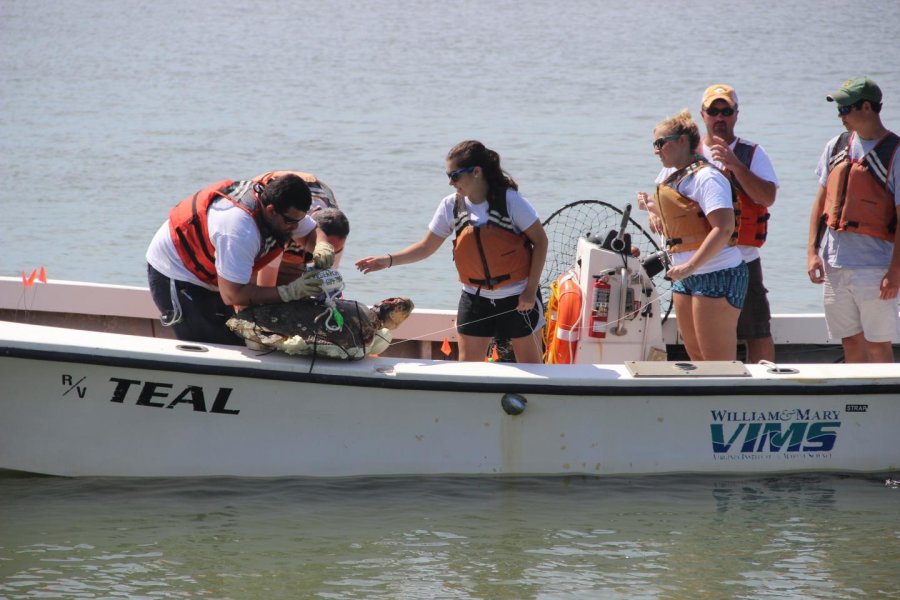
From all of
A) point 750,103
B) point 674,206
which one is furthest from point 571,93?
point 674,206

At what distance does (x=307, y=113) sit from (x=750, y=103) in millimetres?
7378

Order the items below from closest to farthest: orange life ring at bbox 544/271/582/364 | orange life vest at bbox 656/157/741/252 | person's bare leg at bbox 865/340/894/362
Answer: orange life vest at bbox 656/157/741/252, person's bare leg at bbox 865/340/894/362, orange life ring at bbox 544/271/582/364

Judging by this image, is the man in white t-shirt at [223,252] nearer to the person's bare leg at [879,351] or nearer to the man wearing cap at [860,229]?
the man wearing cap at [860,229]

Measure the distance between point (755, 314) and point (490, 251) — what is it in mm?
1464

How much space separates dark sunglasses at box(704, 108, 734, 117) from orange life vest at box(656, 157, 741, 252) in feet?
1.10

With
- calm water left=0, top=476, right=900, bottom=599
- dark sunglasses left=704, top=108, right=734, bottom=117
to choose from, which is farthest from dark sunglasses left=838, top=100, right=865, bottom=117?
calm water left=0, top=476, right=900, bottom=599

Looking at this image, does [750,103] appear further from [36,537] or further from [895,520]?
[36,537]

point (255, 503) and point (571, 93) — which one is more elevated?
point (571, 93)

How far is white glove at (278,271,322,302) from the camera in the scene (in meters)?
4.96

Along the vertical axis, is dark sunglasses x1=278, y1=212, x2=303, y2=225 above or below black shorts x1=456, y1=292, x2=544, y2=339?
above

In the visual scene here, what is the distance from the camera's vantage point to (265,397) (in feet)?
17.0

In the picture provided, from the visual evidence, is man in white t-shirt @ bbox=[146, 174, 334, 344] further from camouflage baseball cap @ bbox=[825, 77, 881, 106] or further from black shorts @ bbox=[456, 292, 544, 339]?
camouflage baseball cap @ bbox=[825, 77, 881, 106]

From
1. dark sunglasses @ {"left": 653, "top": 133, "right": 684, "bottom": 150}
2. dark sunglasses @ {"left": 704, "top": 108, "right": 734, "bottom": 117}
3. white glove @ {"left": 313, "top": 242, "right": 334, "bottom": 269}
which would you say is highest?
dark sunglasses @ {"left": 704, "top": 108, "right": 734, "bottom": 117}

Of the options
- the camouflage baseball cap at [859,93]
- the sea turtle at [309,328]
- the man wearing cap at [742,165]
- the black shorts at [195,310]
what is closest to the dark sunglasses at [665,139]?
the man wearing cap at [742,165]
